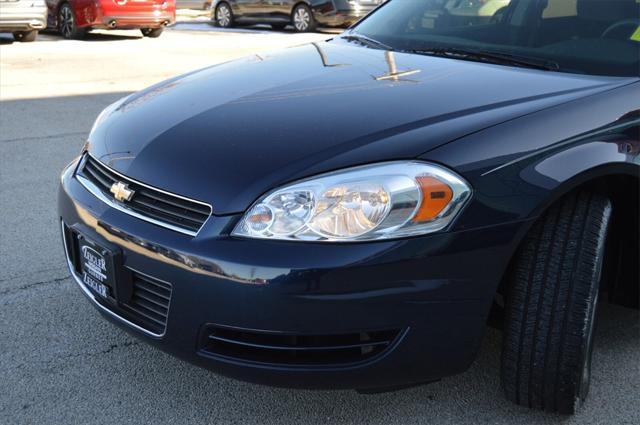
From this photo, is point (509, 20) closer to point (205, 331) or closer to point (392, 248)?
point (392, 248)

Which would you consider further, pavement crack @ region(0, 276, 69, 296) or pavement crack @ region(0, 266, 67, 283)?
pavement crack @ region(0, 266, 67, 283)

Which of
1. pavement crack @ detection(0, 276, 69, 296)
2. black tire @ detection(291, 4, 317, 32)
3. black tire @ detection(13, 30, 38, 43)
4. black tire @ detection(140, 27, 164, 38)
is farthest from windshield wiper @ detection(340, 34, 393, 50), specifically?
black tire @ detection(291, 4, 317, 32)

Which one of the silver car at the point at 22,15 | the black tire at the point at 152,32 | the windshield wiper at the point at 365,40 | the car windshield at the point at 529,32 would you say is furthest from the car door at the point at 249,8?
the car windshield at the point at 529,32

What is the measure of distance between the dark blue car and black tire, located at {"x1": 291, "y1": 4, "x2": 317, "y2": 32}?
13.7 meters

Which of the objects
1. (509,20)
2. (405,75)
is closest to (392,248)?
(405,75)

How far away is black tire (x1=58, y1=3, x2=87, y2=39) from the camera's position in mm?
13656

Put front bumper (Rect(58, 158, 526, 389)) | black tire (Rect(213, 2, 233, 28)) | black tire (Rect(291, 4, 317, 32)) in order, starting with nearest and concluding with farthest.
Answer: front bumper (Rect(58, 158, 526, 389)) → black tire (Rect(291, 4, 317, 32)) → black tire (Rect(213, 2, 233, 28))

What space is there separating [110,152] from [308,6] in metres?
13.8

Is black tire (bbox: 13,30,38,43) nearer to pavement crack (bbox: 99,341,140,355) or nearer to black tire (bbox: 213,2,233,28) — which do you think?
black tire (bbox: 213,2,233,28)

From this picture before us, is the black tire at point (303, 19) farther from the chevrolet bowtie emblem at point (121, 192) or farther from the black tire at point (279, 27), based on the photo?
the chevrolet bowtie emblem at point (121, 192)

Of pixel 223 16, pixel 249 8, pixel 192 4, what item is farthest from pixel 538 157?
pixel 192 4

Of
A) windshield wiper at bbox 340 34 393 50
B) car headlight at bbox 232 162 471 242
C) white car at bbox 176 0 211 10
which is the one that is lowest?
white car at bbox 176 0 211 10

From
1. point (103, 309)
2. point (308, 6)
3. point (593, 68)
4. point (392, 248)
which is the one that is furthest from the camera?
point (308, 6)

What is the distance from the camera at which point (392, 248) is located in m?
2.08
